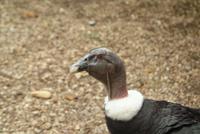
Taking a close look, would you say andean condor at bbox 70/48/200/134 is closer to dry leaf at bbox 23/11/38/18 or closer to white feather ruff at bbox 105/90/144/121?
white feather ruff at bbox 105/90/144/121

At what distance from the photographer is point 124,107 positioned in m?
2.48

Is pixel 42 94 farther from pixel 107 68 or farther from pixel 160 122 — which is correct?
pixel 160 122

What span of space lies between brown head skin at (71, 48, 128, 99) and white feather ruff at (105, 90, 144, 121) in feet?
0.14

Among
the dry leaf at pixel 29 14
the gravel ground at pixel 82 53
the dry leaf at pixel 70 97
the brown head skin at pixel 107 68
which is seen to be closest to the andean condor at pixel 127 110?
the brown head skin at pixel 107 68

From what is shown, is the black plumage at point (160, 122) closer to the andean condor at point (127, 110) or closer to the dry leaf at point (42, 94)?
the andean condor at point (127, 110)

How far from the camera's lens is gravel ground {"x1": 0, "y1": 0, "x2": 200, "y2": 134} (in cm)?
333

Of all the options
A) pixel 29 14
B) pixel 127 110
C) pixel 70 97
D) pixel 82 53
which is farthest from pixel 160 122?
pixel 29 14

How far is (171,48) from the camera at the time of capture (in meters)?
3.99

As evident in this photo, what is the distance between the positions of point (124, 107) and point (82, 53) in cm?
154

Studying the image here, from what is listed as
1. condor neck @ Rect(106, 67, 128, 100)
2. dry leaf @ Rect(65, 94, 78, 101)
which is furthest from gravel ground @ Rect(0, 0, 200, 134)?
condor neck @ Rect(106, 67, 128, 100)

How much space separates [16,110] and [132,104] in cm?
117

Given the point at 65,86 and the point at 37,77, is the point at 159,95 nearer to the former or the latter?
the point at 65,86

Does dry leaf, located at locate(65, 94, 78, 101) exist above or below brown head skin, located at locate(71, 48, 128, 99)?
below

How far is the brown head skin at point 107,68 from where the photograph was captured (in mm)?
2490
